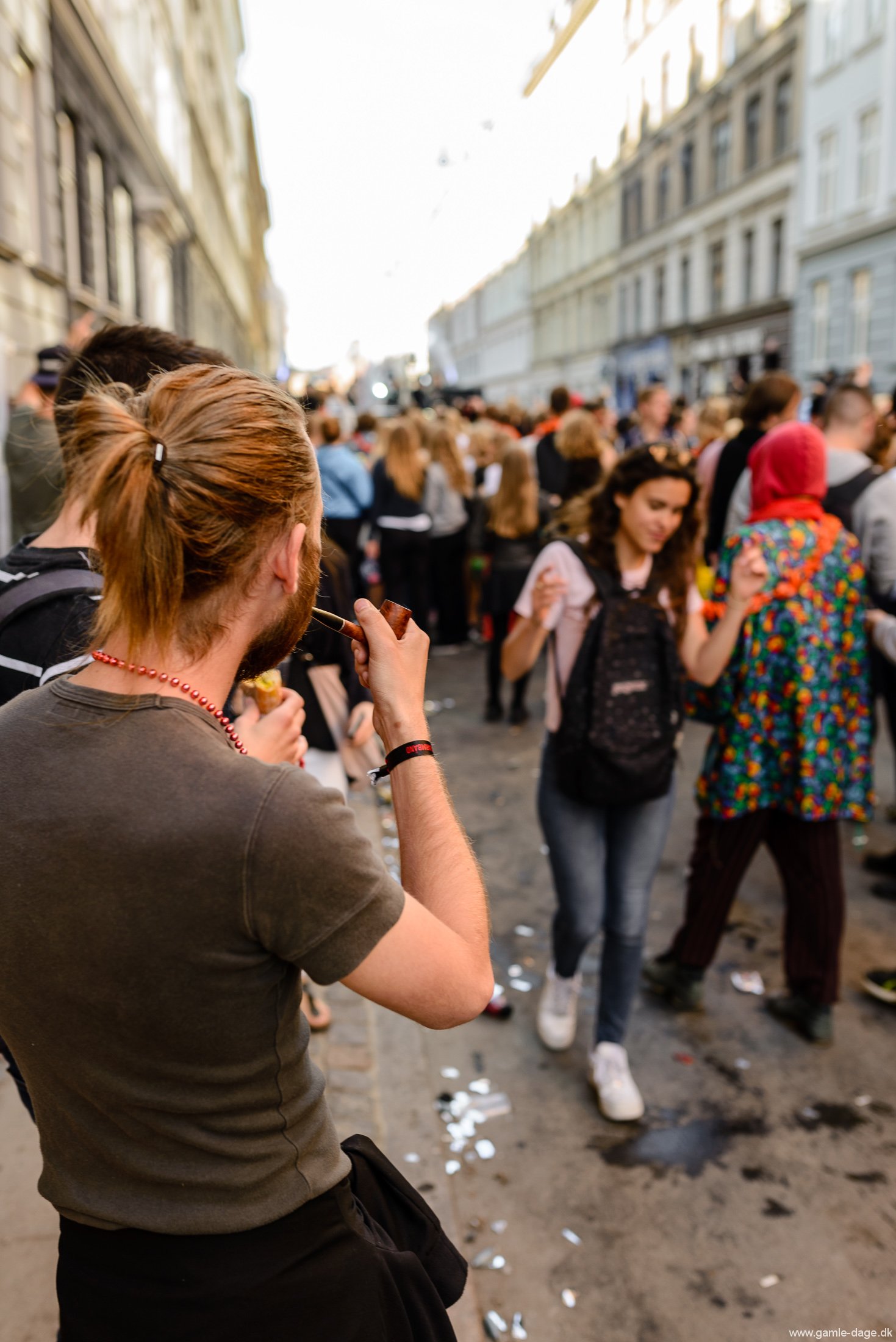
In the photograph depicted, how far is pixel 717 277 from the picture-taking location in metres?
39.0

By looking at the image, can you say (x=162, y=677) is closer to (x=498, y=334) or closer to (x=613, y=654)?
(x=613, y=654)

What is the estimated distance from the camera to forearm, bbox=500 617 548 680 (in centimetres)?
347

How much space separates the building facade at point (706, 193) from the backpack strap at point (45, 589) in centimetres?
2754

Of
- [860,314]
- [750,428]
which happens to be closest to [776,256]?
[860,314]

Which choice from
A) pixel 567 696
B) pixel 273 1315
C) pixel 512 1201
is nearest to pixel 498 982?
pixel 512 1201

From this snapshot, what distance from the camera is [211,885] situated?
111 centimetres

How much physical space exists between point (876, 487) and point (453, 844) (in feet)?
13.2

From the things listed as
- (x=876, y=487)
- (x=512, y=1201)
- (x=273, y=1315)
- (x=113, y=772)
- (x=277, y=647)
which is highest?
(x=876, y=487)

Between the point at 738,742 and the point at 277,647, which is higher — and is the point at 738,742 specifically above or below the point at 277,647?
below

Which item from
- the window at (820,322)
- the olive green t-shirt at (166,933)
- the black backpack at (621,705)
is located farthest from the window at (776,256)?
the olive green t-shirt at (166,933)

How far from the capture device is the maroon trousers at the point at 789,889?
382cm

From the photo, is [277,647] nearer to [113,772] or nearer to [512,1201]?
[113,772]

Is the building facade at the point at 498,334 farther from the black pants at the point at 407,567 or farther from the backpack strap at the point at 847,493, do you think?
the backpack strap at the point at 847,493

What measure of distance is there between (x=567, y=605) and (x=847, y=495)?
85.7 inches
